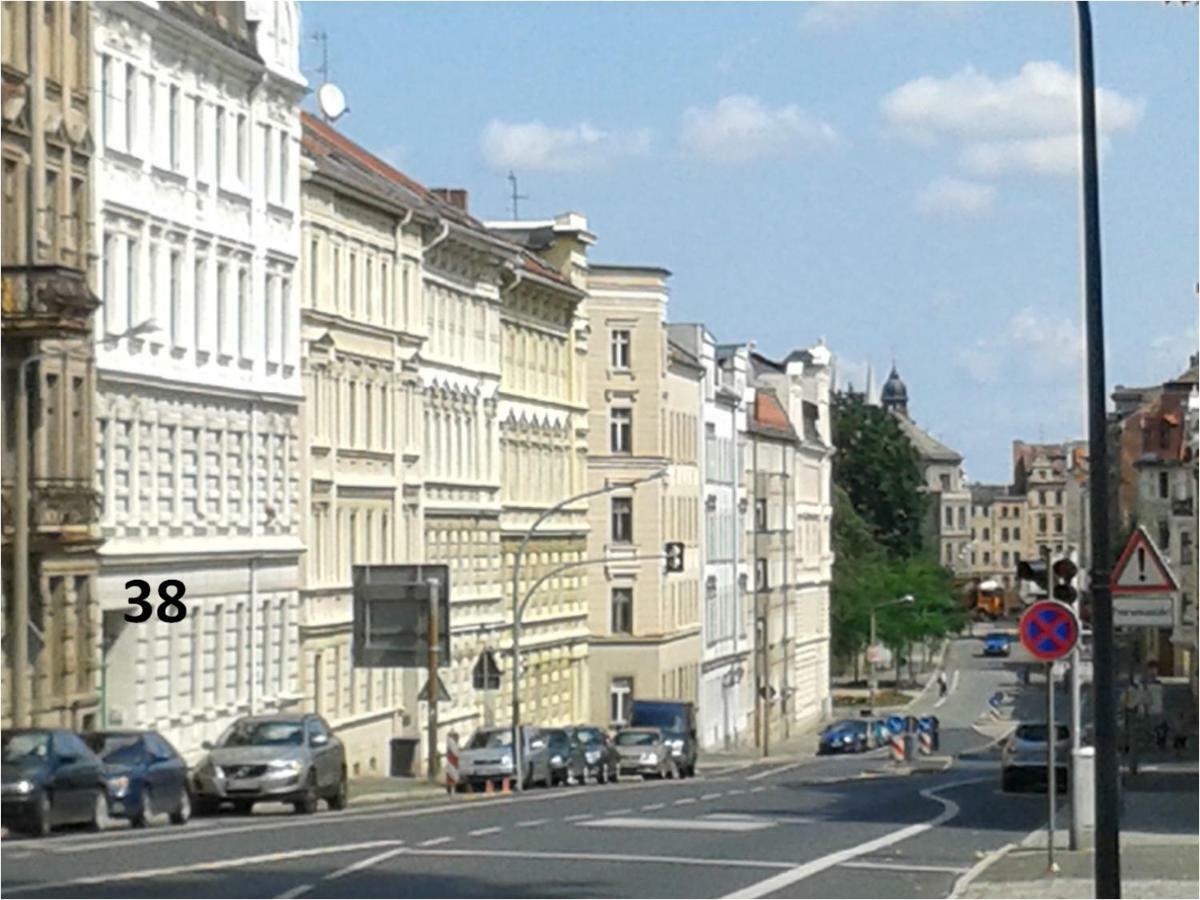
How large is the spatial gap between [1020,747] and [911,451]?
424 feet

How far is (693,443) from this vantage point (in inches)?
4596

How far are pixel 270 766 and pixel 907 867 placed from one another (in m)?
15.2

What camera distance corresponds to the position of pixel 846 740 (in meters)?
112

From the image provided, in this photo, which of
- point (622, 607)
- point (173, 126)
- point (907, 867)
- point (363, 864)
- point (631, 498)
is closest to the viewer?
point (363, 864)

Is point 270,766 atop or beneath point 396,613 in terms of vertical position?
beneath

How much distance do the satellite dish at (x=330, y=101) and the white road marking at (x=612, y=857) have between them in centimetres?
5305

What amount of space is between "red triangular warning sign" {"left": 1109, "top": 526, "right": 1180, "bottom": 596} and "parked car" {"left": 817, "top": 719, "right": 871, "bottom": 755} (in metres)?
84.1

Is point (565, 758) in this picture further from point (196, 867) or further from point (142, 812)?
point (196, 867)

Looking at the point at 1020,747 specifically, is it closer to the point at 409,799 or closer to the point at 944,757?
the point at 409,799

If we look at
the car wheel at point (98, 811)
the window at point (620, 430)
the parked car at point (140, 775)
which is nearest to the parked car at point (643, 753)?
the window at point (620, 430)

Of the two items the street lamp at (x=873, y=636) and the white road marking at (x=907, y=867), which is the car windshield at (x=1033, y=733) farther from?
the street lamp at (x=873, y=636)

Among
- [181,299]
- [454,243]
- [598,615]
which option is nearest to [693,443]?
[598,615]

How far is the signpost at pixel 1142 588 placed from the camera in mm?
26438

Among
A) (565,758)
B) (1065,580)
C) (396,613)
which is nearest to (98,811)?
(1065,580)
